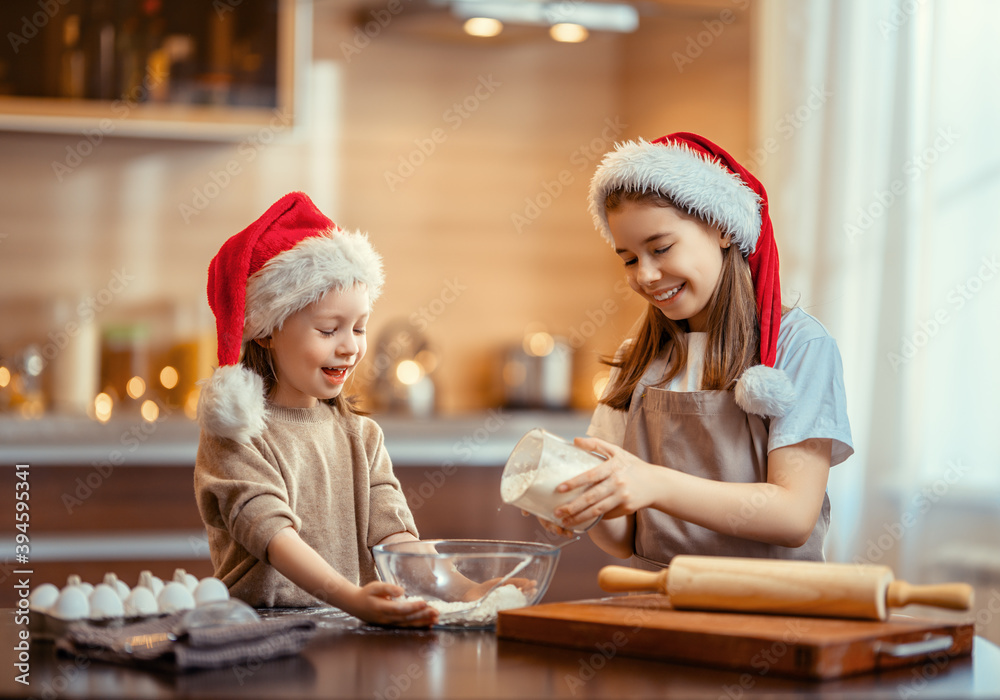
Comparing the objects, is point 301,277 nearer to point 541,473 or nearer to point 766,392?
point 541,473

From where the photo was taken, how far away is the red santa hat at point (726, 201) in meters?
1.14

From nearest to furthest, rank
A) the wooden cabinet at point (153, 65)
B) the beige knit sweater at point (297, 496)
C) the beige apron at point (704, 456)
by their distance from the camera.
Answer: the beige knit sweater at point (297, 496)
the beige apron at point (704, 456)
the wooden cabinet at point (153, 65)

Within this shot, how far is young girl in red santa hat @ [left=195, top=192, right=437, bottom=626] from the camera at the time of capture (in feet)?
3.60

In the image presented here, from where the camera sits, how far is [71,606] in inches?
35.7

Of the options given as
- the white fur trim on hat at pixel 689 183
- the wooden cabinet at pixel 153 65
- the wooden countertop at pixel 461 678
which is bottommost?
the wooden countertop at pixel 461 678

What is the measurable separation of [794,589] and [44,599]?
0.65 meters

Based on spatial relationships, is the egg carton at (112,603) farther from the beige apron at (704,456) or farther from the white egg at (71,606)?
the beige apron at (704,456)

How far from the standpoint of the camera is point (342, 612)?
109 centimetres

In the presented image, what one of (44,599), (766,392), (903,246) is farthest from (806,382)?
(903,246)

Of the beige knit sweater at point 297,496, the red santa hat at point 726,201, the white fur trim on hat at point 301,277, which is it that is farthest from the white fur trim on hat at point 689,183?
the beige knit sweater at point 297,496

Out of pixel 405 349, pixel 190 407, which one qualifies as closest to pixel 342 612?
pixel 190 407

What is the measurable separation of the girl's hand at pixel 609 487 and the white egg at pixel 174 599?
34 cm

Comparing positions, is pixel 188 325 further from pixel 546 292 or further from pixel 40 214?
pixel 546 292

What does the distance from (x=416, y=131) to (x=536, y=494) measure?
2.42 metres
